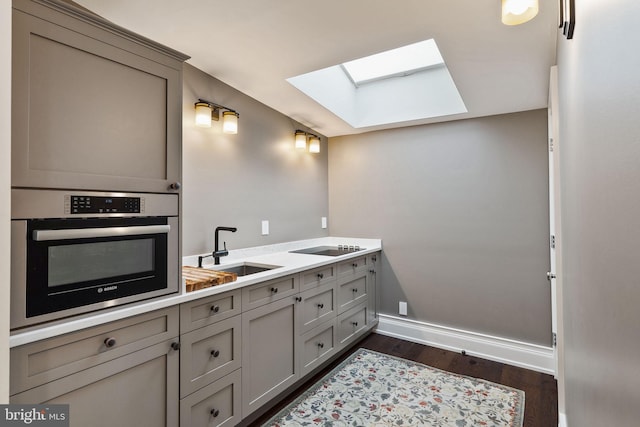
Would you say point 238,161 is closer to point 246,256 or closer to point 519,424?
point 246,256

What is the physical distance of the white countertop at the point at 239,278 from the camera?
1.12 metres

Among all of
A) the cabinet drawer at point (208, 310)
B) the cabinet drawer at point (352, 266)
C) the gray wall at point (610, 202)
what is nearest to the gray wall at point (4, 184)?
the cabinet drawer at point (208, 310)

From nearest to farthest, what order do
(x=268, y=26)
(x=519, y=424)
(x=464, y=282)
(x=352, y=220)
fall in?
(x=268, y=26) < (x=519, y=424) < (x=464, y=282) < (x=352, y=220)

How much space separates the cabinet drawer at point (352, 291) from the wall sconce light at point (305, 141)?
1.34m

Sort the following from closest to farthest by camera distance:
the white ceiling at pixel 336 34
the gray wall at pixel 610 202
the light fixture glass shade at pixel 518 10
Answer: the gray wall at pixel 610 202, the light fixture glass shade at pixel 518 10, the white ceiling at pixel 336 34

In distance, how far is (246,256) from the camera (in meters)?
2.63

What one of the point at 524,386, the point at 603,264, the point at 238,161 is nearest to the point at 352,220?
the point at 238,161

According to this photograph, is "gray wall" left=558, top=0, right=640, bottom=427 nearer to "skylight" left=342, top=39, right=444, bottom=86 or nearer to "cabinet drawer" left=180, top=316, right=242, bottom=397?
Result: "cabinet drawer" left=180, top=316, right=242, bottom=397

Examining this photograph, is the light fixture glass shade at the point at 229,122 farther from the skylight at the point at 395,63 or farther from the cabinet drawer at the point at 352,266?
the cabinet drawer at the point at 352,266

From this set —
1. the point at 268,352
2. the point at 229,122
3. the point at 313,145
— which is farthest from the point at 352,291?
the point at 229,122

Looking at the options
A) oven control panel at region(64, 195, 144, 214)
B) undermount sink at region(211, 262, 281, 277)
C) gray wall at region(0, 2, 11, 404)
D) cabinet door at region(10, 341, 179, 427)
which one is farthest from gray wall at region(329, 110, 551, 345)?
gray wall at region(0, 2, 11, 404)

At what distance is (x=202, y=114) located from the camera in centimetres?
219

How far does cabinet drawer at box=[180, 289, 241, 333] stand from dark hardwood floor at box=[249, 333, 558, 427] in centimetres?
80

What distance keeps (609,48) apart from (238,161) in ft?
7.82
